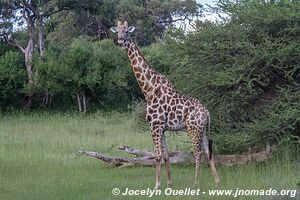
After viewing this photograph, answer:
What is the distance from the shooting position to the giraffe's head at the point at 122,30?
10.2 meters

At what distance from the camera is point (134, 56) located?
417 inches

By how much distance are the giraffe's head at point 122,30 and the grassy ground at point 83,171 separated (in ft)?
8.59

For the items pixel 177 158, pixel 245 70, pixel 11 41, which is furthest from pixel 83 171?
pixel 11 41

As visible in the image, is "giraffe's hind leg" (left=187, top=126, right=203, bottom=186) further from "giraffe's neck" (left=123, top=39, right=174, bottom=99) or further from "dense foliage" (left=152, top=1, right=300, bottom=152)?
"dense foliage" (left=152, top=1, right=300, bottom=152)

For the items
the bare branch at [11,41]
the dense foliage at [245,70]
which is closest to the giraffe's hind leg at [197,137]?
the dense foliage at [245,70]

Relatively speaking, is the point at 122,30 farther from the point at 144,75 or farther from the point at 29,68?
the point at 29,68

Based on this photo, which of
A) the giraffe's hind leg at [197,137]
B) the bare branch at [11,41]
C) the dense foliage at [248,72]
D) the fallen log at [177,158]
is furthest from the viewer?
the bare branch at [11,41]

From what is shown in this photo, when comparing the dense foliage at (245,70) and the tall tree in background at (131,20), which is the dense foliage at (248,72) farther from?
the tall tree in background at (131,20)

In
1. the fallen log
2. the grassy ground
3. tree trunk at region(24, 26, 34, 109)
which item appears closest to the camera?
the grassy ground

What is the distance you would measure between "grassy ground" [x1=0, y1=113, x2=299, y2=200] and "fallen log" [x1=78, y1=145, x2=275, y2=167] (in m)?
0.17

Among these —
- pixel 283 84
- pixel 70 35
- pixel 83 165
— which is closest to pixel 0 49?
pixel 70 35

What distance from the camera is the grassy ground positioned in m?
9.62

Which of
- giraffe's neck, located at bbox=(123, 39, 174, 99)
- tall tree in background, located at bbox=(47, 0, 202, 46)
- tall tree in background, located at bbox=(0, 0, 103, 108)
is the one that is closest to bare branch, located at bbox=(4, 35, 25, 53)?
tall tree in background, located at bbox=(0, 0, 103, 108)

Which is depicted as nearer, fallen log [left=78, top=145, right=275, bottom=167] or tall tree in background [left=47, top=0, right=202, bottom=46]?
fallen log [left=78, top=145, right=275, bottom=167]
